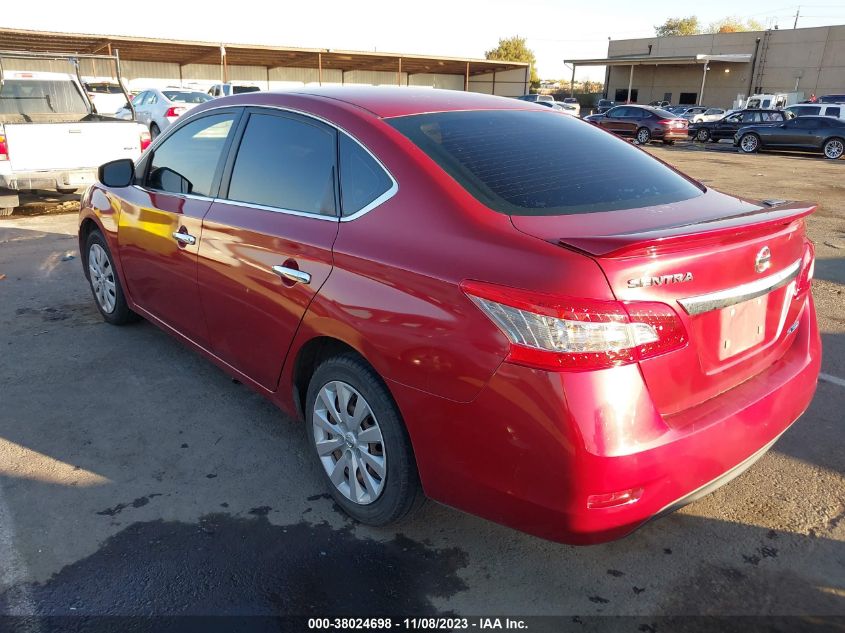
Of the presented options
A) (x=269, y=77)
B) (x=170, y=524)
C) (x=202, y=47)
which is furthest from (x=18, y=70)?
(x=269, y=77)

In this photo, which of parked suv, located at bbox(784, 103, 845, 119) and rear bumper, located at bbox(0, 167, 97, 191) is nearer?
rear bumper, located at bbox(0, 167, 97, 191)

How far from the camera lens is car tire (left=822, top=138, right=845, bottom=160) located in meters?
21.4

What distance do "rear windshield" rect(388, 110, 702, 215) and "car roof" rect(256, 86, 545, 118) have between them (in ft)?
0.24

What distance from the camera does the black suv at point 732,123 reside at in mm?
23691

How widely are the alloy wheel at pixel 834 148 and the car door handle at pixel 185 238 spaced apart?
77.5 feet

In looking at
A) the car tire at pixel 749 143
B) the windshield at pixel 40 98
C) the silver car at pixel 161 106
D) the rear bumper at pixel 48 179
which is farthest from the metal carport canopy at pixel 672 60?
the rear bumper at pixel 48 179

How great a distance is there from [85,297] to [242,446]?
10.9 feet

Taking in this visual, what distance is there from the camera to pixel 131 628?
91.0 inches

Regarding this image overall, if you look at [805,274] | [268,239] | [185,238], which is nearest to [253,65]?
[185,238]

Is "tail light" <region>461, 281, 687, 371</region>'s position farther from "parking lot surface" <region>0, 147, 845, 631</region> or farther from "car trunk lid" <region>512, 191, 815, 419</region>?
"parking lot surface" <region>0, 147, 845, 631</region>

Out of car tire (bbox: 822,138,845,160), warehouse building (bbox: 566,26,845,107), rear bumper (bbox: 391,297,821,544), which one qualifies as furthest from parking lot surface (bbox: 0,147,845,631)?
warehouse building (bbox: 566,26,845,107)

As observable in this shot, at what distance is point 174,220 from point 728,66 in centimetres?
5710

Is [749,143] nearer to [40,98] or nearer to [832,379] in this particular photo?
[40,98]

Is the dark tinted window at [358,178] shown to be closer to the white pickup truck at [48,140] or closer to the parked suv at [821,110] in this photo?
the white pickup truck at [48,140]
